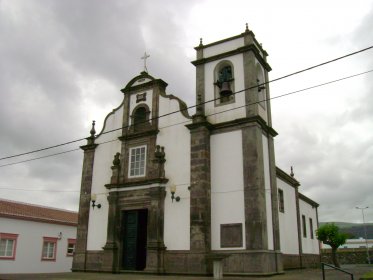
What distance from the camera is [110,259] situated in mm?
19391

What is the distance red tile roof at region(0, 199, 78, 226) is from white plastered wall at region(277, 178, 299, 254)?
16622 millimetres

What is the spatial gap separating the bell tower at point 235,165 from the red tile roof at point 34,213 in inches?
579

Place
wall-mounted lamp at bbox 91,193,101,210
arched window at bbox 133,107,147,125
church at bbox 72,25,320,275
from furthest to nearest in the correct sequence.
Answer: arched window at bbox 133,107,147,125
wall-mounted lamp at bbox 91,193,101,210
church at bbox 72,25,320,275

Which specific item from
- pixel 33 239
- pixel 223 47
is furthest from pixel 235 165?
pixel 33 239

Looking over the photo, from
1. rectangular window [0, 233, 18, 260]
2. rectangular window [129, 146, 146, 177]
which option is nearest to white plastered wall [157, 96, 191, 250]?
rectangular window [129, 146, 146, 177]

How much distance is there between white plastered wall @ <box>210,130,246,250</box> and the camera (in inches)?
685

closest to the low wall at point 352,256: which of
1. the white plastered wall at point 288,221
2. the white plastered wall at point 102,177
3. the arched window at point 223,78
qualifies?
the white plastered wall at point 288,221

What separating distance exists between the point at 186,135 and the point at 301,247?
11.4m

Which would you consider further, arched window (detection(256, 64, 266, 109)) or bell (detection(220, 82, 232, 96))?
arched window (detection(256, 64, 266, 109))

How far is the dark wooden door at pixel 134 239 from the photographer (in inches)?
766

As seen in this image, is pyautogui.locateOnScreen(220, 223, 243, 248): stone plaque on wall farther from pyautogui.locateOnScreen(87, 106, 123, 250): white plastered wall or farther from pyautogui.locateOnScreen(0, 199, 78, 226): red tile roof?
pyautogui.locateOnScreen(0, 199, 78, 226): red tile roof

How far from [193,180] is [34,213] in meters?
16.2

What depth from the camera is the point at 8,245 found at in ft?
85.4

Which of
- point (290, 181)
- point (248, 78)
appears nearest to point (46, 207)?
point (290, 181)
